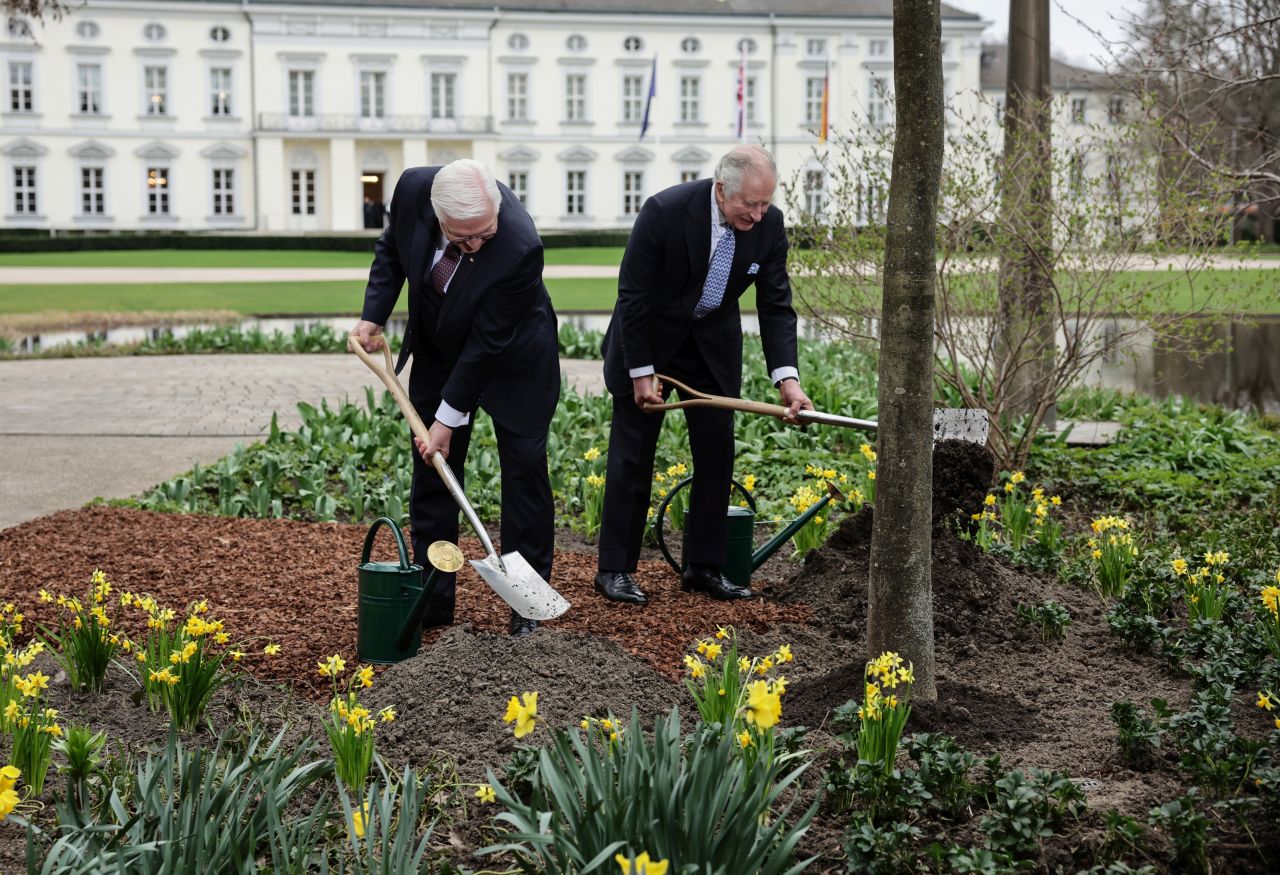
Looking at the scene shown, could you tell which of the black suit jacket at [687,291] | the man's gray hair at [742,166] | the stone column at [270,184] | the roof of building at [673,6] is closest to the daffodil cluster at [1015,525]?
the black suit jacket at [687,291]

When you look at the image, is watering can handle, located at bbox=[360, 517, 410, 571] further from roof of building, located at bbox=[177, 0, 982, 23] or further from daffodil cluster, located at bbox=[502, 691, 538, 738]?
roof of building, located at bbox=[177, 0, 982, 23]

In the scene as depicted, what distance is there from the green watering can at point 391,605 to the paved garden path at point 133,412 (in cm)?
221

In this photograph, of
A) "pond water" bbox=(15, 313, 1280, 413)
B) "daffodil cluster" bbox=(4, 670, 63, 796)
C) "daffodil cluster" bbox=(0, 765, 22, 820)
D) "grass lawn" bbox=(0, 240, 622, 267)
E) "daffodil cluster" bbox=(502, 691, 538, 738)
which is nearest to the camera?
"daffodil cluster" bbox=(0, 765, 22, 820)

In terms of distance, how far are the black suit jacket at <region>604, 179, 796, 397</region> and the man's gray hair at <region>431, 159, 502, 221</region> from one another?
1.96ft

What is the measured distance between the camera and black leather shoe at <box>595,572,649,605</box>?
14.8ft

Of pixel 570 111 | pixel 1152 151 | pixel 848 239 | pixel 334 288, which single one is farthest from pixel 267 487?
pixel 570 111

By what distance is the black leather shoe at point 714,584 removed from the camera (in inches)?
181

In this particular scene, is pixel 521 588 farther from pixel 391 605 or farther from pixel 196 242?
pixel 196 242

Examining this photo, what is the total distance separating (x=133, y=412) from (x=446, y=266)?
18.5ft

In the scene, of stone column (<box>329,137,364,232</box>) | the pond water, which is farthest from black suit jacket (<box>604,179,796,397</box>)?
stone column (<box>329,137,364,232</box>)

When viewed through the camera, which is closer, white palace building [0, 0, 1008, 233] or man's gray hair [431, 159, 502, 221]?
man's gray hair [431, 159, 502, 221]

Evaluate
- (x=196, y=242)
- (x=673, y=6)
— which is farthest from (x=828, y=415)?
(x=673, y=6)

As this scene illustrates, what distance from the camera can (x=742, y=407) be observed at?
13.2ft

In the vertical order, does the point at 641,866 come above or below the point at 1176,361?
below
